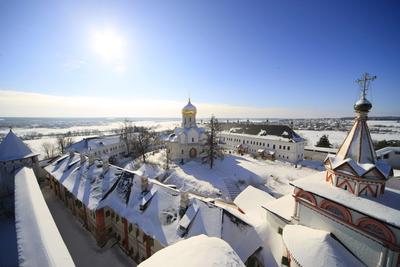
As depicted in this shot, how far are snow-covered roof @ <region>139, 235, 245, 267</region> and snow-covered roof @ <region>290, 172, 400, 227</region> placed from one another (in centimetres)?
669

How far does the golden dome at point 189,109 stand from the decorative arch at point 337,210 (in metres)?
26.7

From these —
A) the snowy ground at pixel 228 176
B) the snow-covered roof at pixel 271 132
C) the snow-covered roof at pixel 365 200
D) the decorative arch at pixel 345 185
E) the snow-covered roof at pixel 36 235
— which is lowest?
the snowy ground at pixel 228 176

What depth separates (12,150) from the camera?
20.5 m

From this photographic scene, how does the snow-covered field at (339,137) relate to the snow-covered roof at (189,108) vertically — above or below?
below

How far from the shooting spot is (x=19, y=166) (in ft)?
67.8

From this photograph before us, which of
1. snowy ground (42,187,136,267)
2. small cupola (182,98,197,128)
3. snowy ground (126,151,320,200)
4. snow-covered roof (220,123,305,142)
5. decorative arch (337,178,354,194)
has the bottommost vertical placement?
snowy ground (42,187,136,267)

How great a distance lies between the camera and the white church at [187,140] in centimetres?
3294

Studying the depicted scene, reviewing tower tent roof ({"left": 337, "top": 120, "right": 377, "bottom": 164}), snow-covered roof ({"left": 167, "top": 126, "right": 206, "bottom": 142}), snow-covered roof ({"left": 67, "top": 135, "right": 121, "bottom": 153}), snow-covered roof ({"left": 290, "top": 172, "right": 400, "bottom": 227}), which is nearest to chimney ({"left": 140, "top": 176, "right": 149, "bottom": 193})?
snow-covered roof ({"left": 290, "top": 172, "right": 400, "bottom": 227})

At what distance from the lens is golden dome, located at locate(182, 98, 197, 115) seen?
33656mm

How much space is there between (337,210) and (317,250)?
241 centimetres

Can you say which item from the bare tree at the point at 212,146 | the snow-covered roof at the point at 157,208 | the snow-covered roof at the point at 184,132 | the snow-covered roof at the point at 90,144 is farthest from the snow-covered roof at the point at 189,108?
the snow-covered roof at the point at 90,144

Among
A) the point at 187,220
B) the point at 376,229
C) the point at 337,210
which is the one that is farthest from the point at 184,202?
the point at 376,229

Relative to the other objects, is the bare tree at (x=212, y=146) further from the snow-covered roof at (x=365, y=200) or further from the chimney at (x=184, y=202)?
the snow-covered roof at (x=365, y=200)

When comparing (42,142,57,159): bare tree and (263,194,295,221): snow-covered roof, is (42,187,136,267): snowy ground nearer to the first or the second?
(263,194,295,221): snow-covered roof
